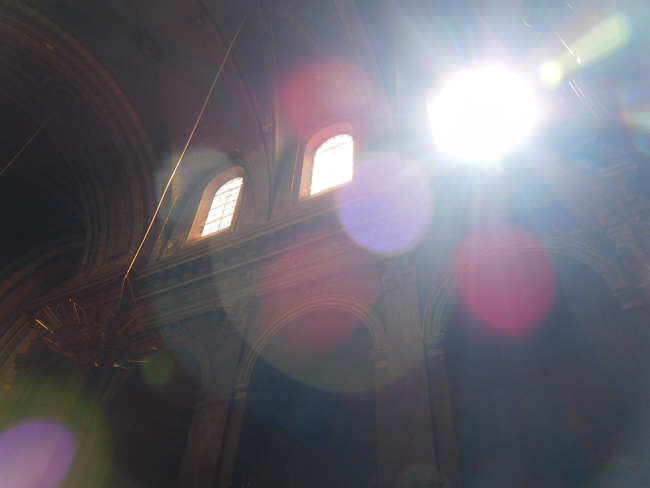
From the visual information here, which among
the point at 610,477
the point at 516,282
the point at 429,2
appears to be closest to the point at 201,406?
the point at 516,282

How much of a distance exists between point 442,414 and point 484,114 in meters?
4.49

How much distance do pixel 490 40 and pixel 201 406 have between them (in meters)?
6.60

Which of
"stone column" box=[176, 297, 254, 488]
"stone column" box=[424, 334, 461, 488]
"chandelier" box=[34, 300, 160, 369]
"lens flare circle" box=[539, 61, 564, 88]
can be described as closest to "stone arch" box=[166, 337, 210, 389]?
"stone column" box=[176, 297, 254, 488]

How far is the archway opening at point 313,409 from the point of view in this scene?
6.69 metres

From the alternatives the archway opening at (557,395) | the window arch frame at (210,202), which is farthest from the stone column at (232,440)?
the window arch frame at (210,202)

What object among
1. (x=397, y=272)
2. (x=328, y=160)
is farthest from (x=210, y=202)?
(x=397, y=272)

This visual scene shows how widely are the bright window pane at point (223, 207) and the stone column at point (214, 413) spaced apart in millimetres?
2957

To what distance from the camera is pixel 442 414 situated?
15.9ft

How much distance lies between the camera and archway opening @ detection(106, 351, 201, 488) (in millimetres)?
7569

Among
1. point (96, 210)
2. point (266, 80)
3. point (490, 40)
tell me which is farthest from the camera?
point (96, 210)

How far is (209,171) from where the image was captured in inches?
436

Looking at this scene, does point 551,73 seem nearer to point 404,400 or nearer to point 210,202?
point 404,400

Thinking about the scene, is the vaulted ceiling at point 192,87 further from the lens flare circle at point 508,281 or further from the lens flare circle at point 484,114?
the lens flare circle at point 508,281

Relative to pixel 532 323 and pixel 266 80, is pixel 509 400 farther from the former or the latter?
pixel 266 80
